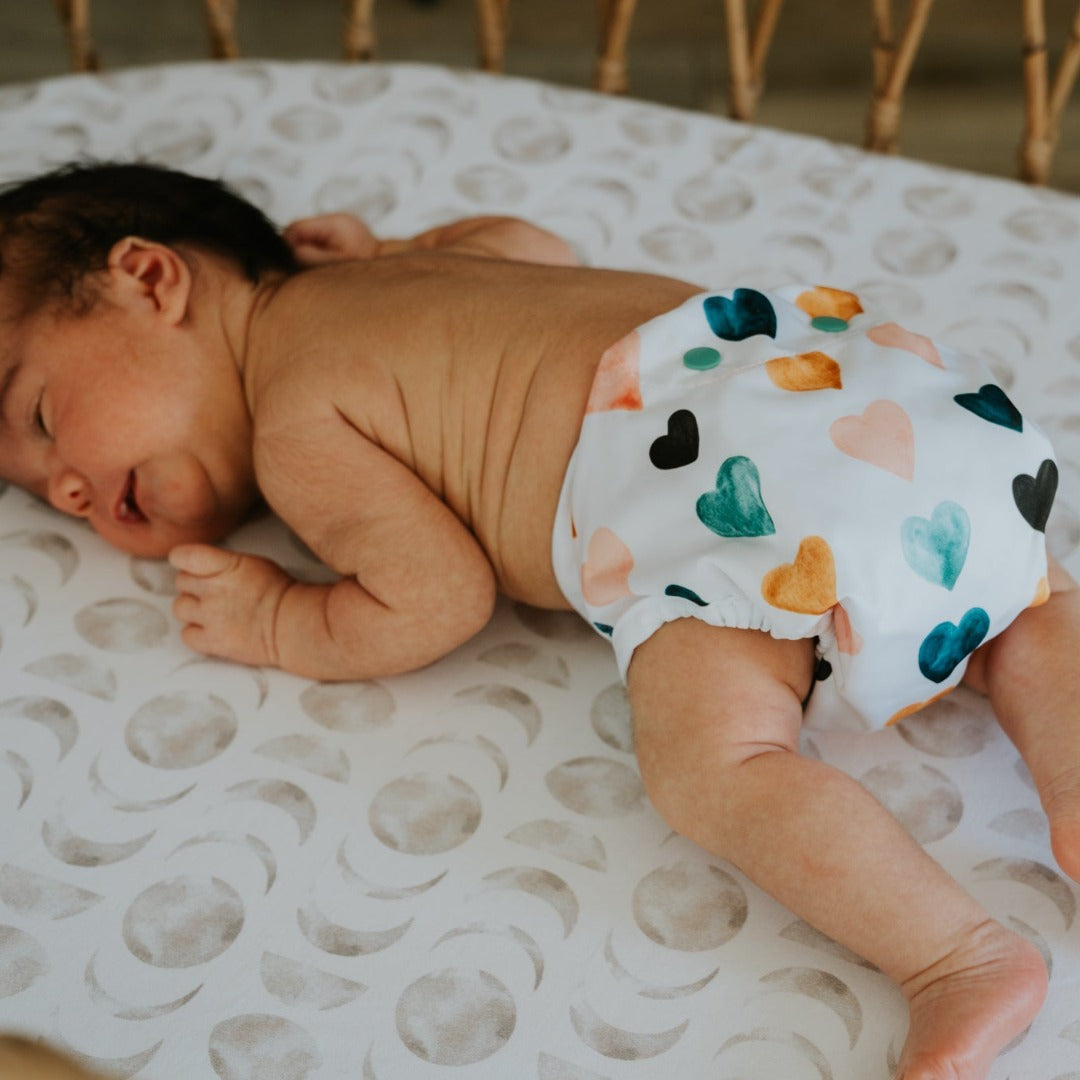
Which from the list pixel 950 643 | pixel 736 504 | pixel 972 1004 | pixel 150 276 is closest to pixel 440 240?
pixel 150 276

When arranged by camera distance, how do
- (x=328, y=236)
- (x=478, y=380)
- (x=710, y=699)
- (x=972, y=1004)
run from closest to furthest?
(x=972, y=1004) → (x=710, y=699) → (x=478, y=380) → (x=328, y=236)

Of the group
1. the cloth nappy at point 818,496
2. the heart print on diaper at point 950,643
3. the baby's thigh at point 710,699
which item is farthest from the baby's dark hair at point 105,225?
the heart print on diaper at point 950,643

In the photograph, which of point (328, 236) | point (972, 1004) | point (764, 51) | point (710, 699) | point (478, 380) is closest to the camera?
point (972, 1004)

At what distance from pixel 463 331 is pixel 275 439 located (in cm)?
16

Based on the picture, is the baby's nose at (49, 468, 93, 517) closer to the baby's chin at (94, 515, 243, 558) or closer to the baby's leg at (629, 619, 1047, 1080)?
→ the baby's chin at (94, 515, 243, 558)

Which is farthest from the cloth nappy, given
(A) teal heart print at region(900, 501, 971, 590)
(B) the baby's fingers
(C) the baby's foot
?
(B) the baby's fingers

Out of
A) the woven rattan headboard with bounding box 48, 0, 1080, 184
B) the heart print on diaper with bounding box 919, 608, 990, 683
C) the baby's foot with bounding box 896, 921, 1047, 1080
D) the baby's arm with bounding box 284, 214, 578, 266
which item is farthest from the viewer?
the woven rattan headboard with bounding box 48, 0, 1080, 184

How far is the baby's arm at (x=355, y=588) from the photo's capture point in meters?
0.93

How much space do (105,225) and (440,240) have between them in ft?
0.99

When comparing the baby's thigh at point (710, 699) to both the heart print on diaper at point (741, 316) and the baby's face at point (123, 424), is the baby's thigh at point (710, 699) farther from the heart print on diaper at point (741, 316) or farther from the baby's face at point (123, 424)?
the baby's face at point (123, 424)

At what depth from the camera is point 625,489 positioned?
0.86 meters

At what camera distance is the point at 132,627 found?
996 mm

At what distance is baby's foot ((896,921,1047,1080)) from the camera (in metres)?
0.69

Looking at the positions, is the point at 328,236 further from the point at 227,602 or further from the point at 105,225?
the point at 227,602
